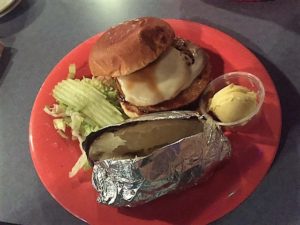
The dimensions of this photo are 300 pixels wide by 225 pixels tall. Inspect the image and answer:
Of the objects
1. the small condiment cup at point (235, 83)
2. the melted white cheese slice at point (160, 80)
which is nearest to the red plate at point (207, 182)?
the small condiment cup at point (235, 83)

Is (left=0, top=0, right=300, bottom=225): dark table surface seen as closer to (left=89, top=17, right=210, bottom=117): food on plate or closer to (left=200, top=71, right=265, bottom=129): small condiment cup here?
(left=200, top=71, right=265, bottom=129): small condiment cup

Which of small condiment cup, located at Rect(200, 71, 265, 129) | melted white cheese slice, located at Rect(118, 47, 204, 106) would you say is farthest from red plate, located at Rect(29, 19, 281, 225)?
melted white cheese slice, located at Rect(118, 47, 204, 106)

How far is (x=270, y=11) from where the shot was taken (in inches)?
56.6

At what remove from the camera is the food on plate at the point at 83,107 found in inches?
50.4

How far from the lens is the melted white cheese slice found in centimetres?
117

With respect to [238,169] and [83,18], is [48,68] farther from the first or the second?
[238,169]

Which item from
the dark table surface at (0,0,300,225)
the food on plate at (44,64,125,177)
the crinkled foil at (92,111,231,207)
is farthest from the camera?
the food on plate at (44,64,125,177)

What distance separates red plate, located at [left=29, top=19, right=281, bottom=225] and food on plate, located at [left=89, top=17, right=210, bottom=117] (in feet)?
0.37

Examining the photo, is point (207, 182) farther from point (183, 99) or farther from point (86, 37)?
point (86, 37)

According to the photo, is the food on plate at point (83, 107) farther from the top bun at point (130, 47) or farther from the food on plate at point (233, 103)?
the food on plate at point (233, 103)

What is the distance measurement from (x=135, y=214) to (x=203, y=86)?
38cm

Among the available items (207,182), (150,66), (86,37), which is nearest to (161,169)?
(207,182)

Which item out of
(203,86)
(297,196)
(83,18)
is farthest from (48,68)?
(297,196)

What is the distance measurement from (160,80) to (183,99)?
0.08m
